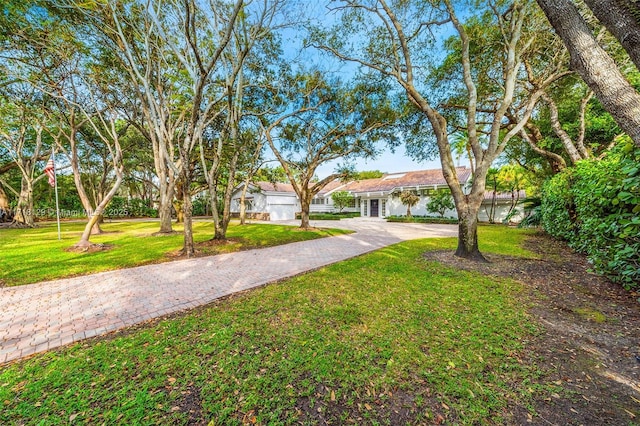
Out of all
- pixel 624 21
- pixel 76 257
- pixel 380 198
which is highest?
pixel 624 21

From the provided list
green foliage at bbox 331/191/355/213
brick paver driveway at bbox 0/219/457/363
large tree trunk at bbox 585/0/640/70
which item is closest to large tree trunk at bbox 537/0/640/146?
large tree trunk at bbox 585/0/640/70

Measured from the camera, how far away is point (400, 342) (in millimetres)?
2957

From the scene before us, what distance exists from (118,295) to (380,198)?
2521 cm

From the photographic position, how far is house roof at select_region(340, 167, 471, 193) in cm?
2308

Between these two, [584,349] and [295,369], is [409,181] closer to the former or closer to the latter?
[584,349]

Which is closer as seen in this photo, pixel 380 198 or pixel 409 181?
pixel 409 181

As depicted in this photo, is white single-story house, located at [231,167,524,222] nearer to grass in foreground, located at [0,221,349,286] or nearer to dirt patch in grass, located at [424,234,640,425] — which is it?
grass in foreground, located at [0,221,349,286]

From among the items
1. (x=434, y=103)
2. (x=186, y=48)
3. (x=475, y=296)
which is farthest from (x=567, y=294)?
(x=186, y=48)

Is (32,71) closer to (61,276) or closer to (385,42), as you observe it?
(61,276)

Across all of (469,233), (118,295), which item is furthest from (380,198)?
(118,295)

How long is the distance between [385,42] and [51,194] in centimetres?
3534

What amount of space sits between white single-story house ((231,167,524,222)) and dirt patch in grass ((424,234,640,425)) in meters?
18.5

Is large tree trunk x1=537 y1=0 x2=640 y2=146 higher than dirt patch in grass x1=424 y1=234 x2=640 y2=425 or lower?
higher

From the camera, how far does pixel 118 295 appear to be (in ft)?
15.1
